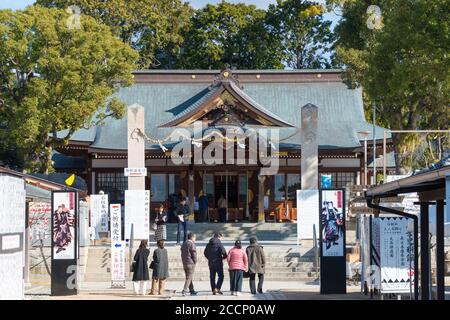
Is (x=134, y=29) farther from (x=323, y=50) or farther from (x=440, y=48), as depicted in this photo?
(x=440, y=48)

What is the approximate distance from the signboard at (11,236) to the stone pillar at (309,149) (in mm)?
20886

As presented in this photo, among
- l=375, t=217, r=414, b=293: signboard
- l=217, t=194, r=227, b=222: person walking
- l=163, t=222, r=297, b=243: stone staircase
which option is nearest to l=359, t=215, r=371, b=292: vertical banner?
l=375, t=217, r=414, b=293: signboard

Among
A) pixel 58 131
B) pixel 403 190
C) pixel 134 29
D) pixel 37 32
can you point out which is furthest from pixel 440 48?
pixel 134 29

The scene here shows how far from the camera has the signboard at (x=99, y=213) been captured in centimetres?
3058

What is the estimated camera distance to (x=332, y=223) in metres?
20.9

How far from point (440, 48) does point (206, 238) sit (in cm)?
1548

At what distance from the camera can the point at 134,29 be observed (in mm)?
53688

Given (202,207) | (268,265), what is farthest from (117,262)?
(202,207)

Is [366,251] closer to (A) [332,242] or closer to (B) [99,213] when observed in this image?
(A) [332,242]

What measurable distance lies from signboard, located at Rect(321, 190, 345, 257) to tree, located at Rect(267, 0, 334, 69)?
35075 mm

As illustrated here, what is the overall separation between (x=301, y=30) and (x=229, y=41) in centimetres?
453

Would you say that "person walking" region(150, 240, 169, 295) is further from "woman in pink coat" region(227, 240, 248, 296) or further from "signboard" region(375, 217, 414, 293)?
"signboard" region(375, 217, 414, 293)

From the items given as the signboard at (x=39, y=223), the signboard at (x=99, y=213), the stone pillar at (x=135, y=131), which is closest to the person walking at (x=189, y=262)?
the signboard at (x=39, y=223)

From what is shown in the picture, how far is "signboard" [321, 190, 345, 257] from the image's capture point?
2073cm
